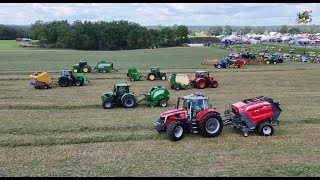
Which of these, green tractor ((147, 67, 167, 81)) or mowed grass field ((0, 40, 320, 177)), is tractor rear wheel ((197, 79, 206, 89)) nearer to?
mowed grass field ((0, 40, 320, 177))

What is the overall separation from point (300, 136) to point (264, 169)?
4365 mm

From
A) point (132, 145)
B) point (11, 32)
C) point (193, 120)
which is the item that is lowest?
point (132, 145)

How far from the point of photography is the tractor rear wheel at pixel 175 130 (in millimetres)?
13045

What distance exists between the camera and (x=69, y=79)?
27875mm

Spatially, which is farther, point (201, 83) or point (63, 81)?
point (63, 81)

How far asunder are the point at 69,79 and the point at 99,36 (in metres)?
86.6

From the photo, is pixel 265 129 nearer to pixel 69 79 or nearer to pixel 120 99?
pixel 120 99

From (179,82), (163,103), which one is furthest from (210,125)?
(179,82)

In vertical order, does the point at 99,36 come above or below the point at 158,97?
above

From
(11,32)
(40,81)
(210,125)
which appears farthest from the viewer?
(11,32)

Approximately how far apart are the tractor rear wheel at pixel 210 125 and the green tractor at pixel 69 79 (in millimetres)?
16922

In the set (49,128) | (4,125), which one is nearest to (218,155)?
(49,128)

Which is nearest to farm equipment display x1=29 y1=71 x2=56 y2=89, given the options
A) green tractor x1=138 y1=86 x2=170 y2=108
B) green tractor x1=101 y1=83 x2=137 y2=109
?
green tractor x1=101 y1=83 x2=137 y2=109

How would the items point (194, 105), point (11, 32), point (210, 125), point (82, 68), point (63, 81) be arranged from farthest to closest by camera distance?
point (11, 32)
point (82, 68)
point (63, 81)
point (194, 105)
point (210, 125)
